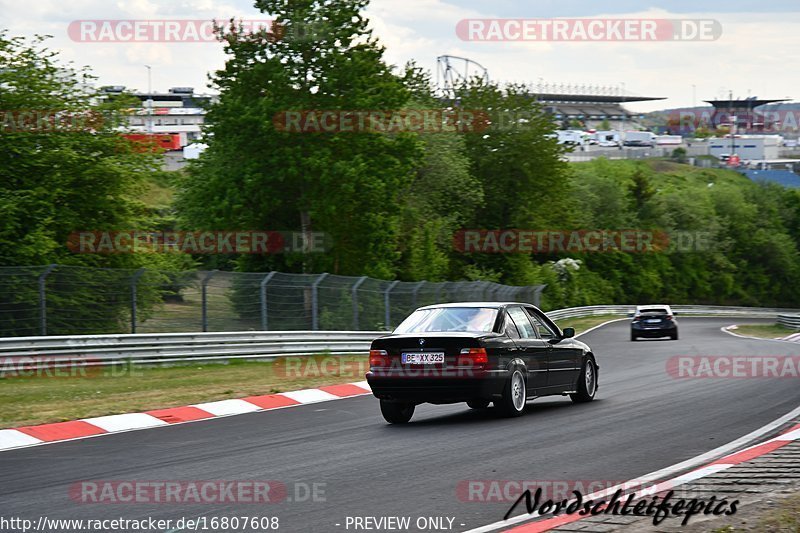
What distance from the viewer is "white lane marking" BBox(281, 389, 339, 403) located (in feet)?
54.0

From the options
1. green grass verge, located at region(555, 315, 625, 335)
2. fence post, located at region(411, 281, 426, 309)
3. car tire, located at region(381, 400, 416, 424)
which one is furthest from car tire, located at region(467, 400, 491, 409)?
green grass verge, located at region(555, 315, 625, 335)

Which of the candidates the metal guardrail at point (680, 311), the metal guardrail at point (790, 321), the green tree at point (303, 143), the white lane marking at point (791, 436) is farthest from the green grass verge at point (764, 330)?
the white lane marking at point (791, 436)

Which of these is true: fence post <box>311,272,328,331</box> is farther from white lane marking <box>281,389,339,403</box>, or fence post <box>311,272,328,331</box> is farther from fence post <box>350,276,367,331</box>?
white lane marking <box>281,389,339,403</box>

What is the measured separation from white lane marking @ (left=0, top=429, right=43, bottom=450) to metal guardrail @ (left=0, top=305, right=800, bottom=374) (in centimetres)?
690

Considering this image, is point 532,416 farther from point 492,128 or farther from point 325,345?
point 492,128

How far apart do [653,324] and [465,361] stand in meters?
27.5

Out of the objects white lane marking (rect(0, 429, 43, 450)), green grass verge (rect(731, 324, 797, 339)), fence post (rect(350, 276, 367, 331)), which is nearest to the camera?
white lane marking (rect(0, 429, 43, 450))

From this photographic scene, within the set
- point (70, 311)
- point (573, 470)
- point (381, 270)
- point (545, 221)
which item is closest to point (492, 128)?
point (545, 221)

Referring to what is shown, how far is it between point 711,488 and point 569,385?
6.98m

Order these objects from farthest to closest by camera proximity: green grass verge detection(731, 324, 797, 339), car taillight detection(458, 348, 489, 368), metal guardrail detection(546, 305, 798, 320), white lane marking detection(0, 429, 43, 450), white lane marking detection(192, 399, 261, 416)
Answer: metal guardrail detection(546, 305, 798, 320)
green grass verge detection(731, 324, 797, 339)
white lane marking detection(192, 399, 261, 416)
car taillight detection(458, 348, 489, 368)
white lane marking detection(0, 429, 43, 450)

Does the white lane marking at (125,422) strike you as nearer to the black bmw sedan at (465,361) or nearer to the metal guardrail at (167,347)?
the black bmw sedan at (465,361)

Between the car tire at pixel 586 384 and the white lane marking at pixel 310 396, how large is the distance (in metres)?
4.05

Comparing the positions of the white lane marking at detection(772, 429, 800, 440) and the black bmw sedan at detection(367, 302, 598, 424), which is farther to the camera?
the black bmw sedan at detection(367, 302, 598, 424)

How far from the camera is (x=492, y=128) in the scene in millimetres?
67375
